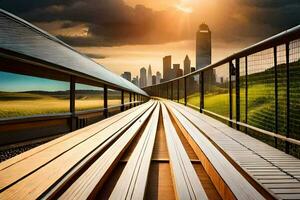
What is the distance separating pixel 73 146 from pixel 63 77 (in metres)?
1.31

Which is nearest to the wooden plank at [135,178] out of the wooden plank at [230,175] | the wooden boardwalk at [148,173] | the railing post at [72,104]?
the wooden boardwalk at [148,173]

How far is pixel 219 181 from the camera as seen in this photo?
2256 millimetres

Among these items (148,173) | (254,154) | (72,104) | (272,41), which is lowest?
(148,173)

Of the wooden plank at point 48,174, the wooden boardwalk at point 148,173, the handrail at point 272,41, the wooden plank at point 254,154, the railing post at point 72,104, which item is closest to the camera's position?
the wooden plank at point 48,174

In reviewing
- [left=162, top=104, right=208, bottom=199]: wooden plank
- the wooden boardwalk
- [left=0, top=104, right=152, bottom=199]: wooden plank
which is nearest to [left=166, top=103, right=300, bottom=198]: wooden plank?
Answer: the wooden boardwalk

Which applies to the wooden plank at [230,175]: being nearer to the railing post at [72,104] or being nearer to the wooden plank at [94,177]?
the wooden plank at [94,177]

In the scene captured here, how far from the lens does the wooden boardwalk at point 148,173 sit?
1.96 meters

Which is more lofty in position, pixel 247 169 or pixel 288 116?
pixel 288 116

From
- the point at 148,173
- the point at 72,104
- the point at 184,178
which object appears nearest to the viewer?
the point at 184,178

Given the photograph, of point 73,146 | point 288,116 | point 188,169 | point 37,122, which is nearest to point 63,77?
point 37,122

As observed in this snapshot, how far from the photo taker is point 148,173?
270 centimetres

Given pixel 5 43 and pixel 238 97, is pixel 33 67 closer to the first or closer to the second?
pixel 5 43

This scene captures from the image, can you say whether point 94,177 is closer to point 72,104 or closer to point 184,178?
point 184,178

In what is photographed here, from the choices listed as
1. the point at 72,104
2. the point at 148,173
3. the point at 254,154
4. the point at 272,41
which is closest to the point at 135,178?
the point at 148,173
